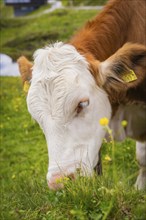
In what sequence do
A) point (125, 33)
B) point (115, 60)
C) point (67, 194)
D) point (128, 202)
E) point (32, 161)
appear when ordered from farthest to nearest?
point (32, 161) < point (125, 33) < point (115, 60) < point (67, 194) < point (128, 202)

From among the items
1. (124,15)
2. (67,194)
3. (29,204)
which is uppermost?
(124,15)

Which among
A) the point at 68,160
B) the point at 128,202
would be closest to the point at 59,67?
the point at 68,160

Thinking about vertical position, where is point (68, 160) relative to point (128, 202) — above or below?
below

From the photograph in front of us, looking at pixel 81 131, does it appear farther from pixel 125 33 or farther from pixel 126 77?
pixel 125 33

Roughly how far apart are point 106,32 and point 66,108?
1524mm

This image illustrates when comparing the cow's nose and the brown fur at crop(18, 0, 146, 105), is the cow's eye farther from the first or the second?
the cow's nose

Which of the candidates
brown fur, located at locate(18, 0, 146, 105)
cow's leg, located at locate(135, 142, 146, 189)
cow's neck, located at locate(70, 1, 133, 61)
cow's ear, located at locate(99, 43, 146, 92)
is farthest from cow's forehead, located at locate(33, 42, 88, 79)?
cow's leg, located at locate(135, 142, 146, 189)

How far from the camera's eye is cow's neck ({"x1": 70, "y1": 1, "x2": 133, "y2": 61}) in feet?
15.9

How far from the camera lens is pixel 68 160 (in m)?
3.91

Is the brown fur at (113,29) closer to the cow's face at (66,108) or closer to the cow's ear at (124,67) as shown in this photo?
the cow's ear at (124,67)

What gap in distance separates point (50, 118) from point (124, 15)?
6.54 feet

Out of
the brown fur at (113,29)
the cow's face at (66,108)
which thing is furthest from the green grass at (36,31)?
the cow's face at (66,108)

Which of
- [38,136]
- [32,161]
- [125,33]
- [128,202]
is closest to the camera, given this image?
[128,202]

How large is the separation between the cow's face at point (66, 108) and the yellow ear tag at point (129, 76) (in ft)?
1.06
